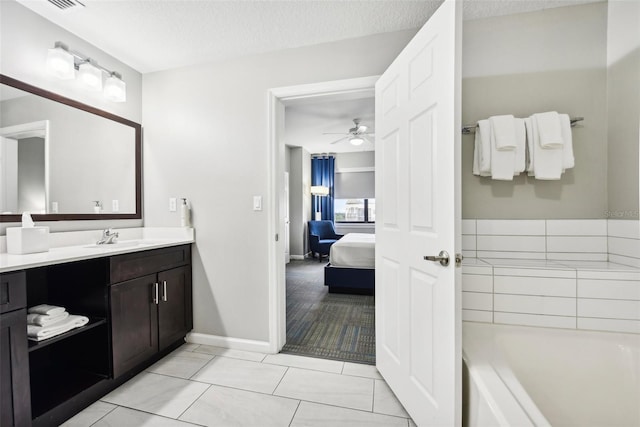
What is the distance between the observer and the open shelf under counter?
49.6 inches

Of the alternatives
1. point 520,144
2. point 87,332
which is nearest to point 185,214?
point 87,332

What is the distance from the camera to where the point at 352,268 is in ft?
11.1

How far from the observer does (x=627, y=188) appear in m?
1.43

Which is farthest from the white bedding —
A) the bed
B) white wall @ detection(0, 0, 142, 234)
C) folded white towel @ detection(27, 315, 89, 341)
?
folded white towel @ detection(27, 315, 89, 341)

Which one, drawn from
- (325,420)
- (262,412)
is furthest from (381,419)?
(262,412)

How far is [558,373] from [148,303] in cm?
250

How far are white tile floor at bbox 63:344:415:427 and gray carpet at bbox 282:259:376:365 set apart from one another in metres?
0.15

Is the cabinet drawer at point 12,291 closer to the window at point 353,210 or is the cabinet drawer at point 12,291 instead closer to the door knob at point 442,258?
the door knob at point 442,258

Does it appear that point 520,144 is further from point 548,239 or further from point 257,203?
point 257,203

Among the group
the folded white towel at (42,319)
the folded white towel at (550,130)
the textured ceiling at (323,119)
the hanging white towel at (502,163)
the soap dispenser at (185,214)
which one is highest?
the textured ceiling at (323,119)

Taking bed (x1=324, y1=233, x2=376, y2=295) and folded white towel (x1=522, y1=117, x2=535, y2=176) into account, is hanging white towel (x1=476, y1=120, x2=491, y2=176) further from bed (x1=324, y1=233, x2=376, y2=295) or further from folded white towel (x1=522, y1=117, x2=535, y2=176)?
bed (x1=324, y1=233, x2=376, y2=295)

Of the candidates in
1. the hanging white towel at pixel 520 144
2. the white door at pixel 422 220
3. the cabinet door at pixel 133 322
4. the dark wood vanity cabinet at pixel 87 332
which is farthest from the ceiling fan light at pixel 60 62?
the hanging white towel at pixel 520 144

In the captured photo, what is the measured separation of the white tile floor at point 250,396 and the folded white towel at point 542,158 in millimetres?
1627

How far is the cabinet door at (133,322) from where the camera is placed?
159 centimetres
